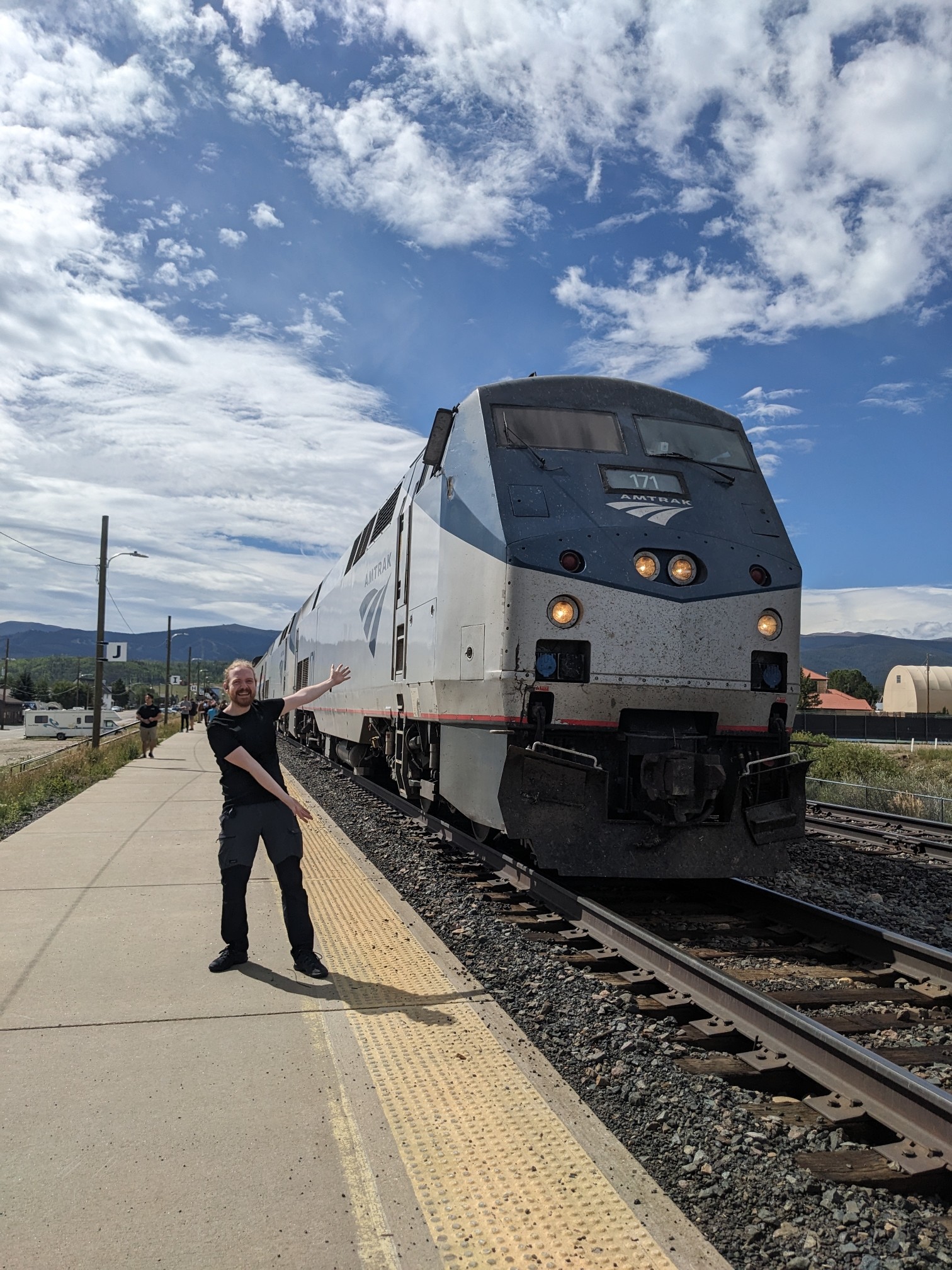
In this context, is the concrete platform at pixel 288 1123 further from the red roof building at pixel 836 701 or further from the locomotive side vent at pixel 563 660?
the red roof building at pixel 836 701

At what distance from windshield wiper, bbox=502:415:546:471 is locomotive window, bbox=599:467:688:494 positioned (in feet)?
1.38

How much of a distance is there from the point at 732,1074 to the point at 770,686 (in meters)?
3.02

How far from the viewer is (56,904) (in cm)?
619

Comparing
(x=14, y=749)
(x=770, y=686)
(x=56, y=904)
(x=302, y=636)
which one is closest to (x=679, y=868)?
(x=770, y=686)

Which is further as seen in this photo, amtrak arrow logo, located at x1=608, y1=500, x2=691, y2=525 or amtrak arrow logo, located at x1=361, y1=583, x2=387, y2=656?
amtrak arrow logo, located at x1=361, y1=583, x2=387, y2=656

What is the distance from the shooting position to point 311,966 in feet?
15.4

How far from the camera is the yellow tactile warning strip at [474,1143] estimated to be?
2.50 m

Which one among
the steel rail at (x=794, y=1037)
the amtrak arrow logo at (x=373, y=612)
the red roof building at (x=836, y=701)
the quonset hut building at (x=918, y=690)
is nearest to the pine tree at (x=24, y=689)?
the red roof building at (x=836, y=701)

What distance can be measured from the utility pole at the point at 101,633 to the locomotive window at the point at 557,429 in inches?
826

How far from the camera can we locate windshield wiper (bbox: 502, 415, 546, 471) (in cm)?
642

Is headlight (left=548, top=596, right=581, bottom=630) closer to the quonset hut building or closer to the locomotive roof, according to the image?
the locomotive roof

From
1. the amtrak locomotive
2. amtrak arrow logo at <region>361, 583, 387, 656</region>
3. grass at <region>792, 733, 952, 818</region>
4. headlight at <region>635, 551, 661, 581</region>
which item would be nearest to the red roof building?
grass at <region>792, 733, 952, 818</region>

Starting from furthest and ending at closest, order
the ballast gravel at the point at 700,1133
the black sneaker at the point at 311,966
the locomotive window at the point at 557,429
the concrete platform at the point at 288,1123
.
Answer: the locomotive window at the point at 557,429 < the black sneaker at the point at 311,966 < the ballast gravel at the point at 700,1133 < the concrete platform at the point at 288,1123

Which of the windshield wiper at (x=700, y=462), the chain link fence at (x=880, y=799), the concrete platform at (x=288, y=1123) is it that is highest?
the windshield wiper at (x=700, y=462)
